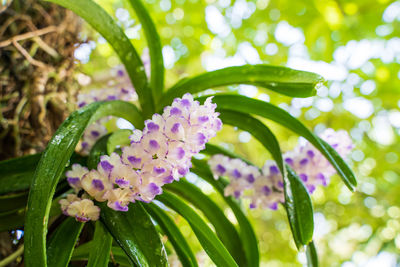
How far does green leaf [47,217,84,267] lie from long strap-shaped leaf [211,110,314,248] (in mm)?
379

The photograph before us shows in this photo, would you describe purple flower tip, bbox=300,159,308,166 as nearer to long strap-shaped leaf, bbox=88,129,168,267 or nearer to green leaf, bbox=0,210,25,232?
long strap-shaped leaf, bbox=88,129,168,267

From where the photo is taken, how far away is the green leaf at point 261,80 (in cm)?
79

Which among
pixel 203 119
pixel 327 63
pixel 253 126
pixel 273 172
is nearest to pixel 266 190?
pixel 273 172

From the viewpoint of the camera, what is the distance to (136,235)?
0.60 metres

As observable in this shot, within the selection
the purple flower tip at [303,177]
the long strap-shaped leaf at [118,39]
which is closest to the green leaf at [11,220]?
the long strap-shaped leaf at [118,39]

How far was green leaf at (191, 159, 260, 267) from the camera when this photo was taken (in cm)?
88

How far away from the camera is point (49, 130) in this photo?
1.12 m

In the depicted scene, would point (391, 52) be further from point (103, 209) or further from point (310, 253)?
point (103, 209)

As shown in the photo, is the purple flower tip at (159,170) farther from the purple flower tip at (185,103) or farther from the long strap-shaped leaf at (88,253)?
the long strap-shaped leaf at (88,253)

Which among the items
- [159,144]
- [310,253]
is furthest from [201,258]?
[159,144]

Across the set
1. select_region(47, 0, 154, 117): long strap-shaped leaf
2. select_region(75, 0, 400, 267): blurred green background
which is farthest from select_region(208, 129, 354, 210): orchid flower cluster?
select_region(75, 0, 400, 267): blurred green background

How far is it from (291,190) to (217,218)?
203 mm

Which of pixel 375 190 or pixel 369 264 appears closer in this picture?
pixel 369 264

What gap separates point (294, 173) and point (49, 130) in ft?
2.29
